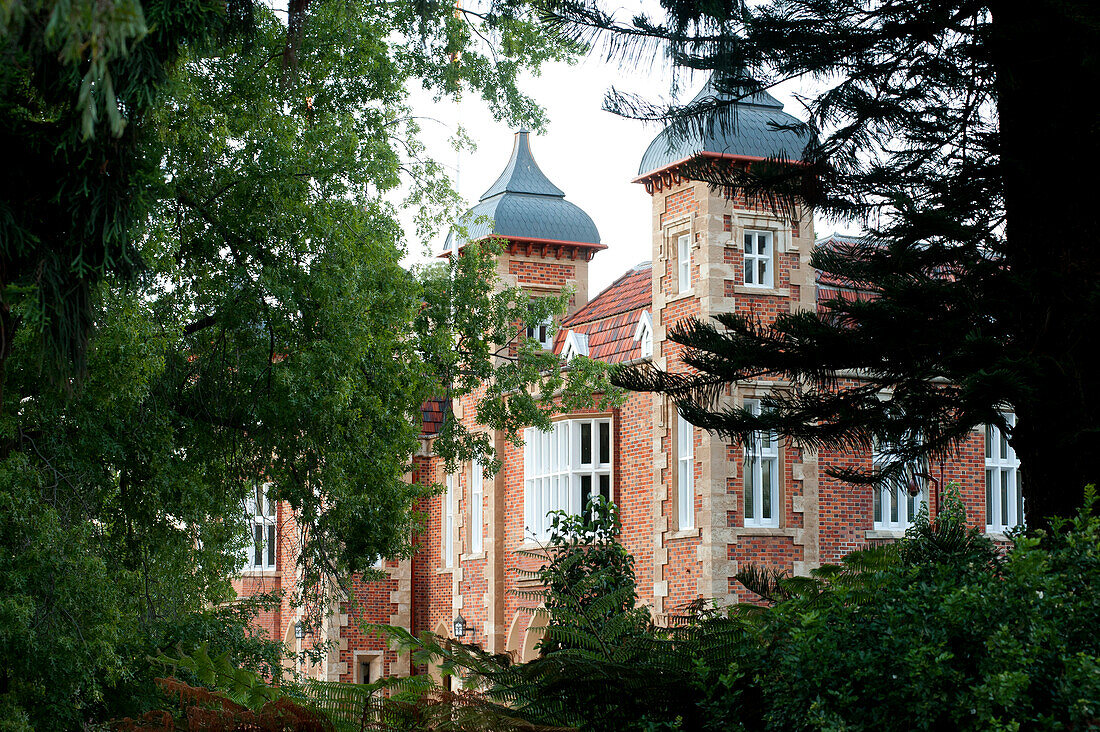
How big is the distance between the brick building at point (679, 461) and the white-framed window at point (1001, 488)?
0.03 meters

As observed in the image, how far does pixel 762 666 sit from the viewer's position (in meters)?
3.48

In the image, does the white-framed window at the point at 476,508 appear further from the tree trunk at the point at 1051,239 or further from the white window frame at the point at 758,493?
the tree trunk at the point at 1051,239

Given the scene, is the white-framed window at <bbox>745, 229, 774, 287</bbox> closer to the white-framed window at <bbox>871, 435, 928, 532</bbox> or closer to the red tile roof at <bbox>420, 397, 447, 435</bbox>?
the white-framed window at <bbox>871, 435, 928, 532</bbox>

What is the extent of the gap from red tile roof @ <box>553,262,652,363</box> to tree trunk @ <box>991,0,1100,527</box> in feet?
44.9

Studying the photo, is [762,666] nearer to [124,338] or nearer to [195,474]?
[124,338]

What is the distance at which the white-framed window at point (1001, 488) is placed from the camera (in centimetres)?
1947

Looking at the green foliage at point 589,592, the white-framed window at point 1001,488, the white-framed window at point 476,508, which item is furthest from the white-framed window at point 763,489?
the green foliage at point 589,592

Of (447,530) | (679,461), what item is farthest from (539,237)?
(447,530)

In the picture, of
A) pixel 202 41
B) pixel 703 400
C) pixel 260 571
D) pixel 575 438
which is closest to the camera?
pixel 202 41

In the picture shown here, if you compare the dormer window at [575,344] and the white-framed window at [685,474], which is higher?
the dormer window at [575,344]

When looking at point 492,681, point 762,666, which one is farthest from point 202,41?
point 762,666

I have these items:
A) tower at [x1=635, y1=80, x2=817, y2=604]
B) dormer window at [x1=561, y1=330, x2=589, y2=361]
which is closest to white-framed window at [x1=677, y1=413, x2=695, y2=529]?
tower at [x1=635, y1=80, x2=817, y2=604]

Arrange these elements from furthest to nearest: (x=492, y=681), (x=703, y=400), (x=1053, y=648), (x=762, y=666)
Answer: (x=703, y=400)
(x=492, y=681)
(x=762, y=666)
(x=1053, y=648)

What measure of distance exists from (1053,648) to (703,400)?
166 inches
